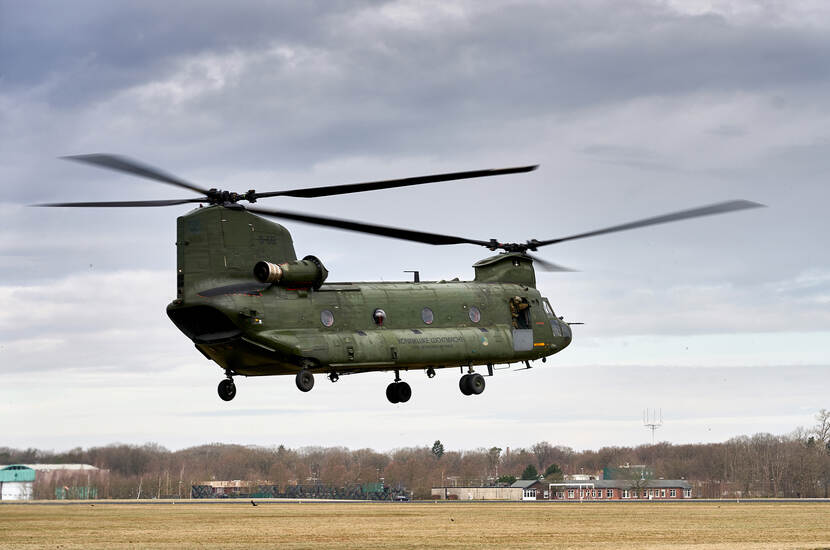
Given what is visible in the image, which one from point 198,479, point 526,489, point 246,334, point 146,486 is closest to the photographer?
point 246,334

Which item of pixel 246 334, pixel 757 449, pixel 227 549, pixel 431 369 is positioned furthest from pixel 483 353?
pixel 757 449

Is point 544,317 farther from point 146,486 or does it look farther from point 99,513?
point 146,486

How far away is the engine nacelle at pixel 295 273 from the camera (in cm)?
3816

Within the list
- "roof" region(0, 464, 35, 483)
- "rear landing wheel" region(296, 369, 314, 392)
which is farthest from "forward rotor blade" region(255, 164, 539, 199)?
"roof" region(0, 464, 35, 483)

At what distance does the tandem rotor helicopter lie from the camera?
122 ft

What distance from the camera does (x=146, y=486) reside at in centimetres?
15838

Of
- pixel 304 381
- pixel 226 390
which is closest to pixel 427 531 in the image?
pixel 226 390

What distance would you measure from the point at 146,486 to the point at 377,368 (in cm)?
12742

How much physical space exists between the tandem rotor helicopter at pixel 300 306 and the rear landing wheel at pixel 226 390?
4cm

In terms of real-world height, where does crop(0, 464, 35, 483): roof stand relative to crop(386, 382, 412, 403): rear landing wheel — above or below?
below

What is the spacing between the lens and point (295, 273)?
3881cm

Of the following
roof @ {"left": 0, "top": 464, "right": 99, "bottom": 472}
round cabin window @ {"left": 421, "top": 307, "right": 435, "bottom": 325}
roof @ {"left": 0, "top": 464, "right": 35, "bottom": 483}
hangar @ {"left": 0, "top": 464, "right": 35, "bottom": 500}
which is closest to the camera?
round cabin window @ {"left": 421, "top": 307, "right": 435, "bottom": 325}

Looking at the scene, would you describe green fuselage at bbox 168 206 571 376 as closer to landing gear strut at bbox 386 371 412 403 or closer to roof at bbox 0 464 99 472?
landing gear strut at bbox 386 371 412 403

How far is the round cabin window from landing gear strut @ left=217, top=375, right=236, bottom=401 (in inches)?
336
